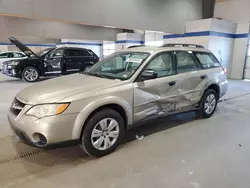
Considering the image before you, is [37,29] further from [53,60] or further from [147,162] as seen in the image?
[147,162]

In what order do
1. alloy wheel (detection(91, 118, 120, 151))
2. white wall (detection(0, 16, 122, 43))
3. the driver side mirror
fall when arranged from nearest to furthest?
alloy wheel (detection(91, 118, 120, 151)) → the driver side mirror → white wall (detection(0, 16, 122, 43))

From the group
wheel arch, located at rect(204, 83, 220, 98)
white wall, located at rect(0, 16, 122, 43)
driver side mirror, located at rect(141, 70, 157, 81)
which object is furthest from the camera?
white wall, located at rect(0, 16, 122, 43)

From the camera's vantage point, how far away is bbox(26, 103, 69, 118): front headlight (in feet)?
7.54

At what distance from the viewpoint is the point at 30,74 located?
8406mm

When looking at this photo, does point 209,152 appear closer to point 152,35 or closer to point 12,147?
point 12,147

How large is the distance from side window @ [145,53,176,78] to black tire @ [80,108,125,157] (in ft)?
2.89

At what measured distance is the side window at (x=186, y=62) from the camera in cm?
352

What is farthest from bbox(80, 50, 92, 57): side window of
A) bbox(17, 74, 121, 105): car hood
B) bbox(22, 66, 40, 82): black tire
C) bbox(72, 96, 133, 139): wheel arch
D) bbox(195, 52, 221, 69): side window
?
bbox(72, 96, 133, 139): wheel arch

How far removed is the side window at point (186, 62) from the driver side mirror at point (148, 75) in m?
0.73

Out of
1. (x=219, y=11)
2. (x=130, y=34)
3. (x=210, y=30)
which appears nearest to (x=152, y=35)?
(x=130, y=34)

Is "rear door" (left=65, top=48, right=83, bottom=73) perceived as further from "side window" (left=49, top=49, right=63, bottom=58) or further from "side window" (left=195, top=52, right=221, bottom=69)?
"side window" (left=195, top=52, right=221, bottom=69)

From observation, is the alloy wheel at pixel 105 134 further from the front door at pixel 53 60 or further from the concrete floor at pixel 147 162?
the front door at pixel 53 60

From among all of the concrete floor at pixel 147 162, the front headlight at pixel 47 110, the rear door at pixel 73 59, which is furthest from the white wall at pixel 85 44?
the front headlight at pixel 47 110

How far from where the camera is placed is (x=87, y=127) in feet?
8.16
